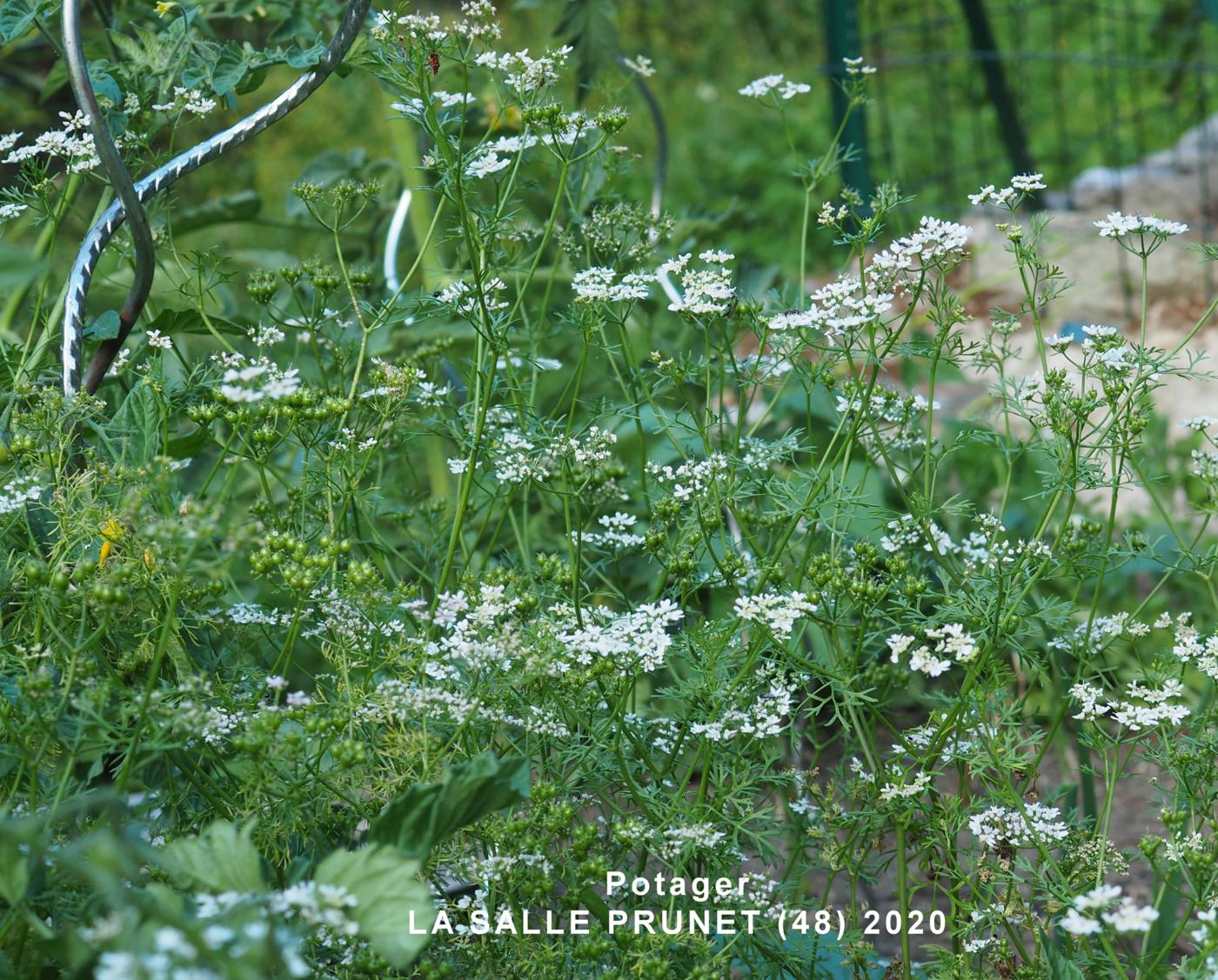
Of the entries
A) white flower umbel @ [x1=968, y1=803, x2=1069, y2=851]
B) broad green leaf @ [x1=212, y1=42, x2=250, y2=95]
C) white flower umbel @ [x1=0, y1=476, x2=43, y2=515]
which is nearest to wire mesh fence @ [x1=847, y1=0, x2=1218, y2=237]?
broad green leaf @ [x1=212, y1=42, x2=250, y2=95]

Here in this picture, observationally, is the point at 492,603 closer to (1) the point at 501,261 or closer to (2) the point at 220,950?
(2) the point at 220,950

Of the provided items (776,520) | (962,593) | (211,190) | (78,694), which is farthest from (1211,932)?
(211,190)

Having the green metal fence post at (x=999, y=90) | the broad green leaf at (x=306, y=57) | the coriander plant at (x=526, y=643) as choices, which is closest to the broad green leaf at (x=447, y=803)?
the coriander plant at (x=526, y=643)

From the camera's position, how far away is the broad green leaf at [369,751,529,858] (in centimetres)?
92

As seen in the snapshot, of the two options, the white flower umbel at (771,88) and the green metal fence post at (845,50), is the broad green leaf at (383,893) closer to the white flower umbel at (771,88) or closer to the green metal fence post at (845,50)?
the white flower umbel at (771,88)

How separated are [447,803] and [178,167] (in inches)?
28.0

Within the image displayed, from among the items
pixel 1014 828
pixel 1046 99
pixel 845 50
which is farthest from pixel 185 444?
pixel 1046 99

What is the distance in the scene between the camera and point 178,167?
4.10 feet

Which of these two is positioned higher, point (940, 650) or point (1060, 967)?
point (940, 650)

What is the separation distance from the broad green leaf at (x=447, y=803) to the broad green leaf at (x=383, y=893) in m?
0.06

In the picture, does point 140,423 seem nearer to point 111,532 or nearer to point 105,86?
point 111,532

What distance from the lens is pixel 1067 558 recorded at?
1.34m

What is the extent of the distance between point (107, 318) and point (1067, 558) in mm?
1068

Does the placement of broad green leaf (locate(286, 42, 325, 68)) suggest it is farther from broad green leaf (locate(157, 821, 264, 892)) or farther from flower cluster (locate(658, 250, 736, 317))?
broad green leaf (locate(157, 821, 264, 892))
